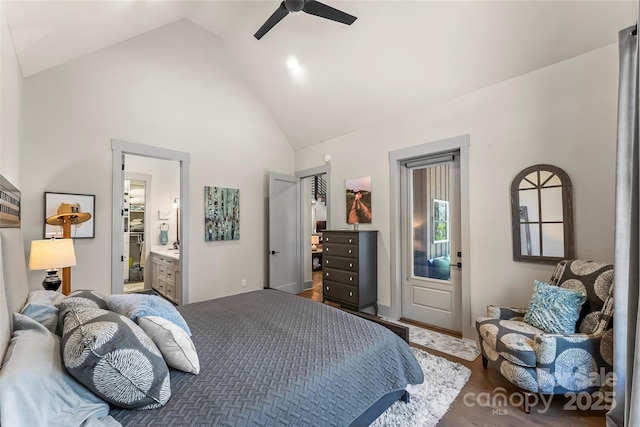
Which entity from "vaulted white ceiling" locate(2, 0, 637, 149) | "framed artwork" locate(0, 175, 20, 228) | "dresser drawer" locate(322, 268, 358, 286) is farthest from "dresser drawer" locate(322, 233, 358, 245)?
"framed artwork" locate(0, 175, 20, 228)

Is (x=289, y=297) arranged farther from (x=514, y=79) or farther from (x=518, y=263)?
(x=514, y=79)

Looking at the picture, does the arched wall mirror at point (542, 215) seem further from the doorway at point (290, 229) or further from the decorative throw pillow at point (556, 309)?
the doorway at point (290, 229)

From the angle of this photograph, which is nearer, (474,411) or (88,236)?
(474,411)

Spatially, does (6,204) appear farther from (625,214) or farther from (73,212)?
(625,214)

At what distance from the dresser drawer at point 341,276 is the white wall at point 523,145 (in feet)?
1.66

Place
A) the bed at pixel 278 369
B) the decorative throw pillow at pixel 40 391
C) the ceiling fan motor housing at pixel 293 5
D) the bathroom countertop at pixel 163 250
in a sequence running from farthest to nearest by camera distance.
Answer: the bathroom countertop at pixel 163 250, the ceiling fan motor housing at pixel 293 5, the bed at pixel 278 369, the decorative throw pillow at pixel 40 391

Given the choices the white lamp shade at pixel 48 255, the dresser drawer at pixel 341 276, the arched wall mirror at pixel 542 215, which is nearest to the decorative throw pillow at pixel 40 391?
the white lamp shade at pixel 48 255

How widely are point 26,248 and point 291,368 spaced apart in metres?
3.08

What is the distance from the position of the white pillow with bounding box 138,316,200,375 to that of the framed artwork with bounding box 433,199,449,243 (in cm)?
309

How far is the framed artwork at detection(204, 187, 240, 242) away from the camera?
4051mm

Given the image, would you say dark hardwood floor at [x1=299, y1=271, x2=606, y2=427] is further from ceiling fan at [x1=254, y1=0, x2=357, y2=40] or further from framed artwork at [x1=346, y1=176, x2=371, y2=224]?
ceiling fan at [x1=254, y1=0, x2=357, y2=40]

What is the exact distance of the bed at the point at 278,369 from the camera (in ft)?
3.53

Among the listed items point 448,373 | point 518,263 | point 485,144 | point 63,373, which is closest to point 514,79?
point 485,144

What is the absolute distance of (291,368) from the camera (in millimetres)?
1342
